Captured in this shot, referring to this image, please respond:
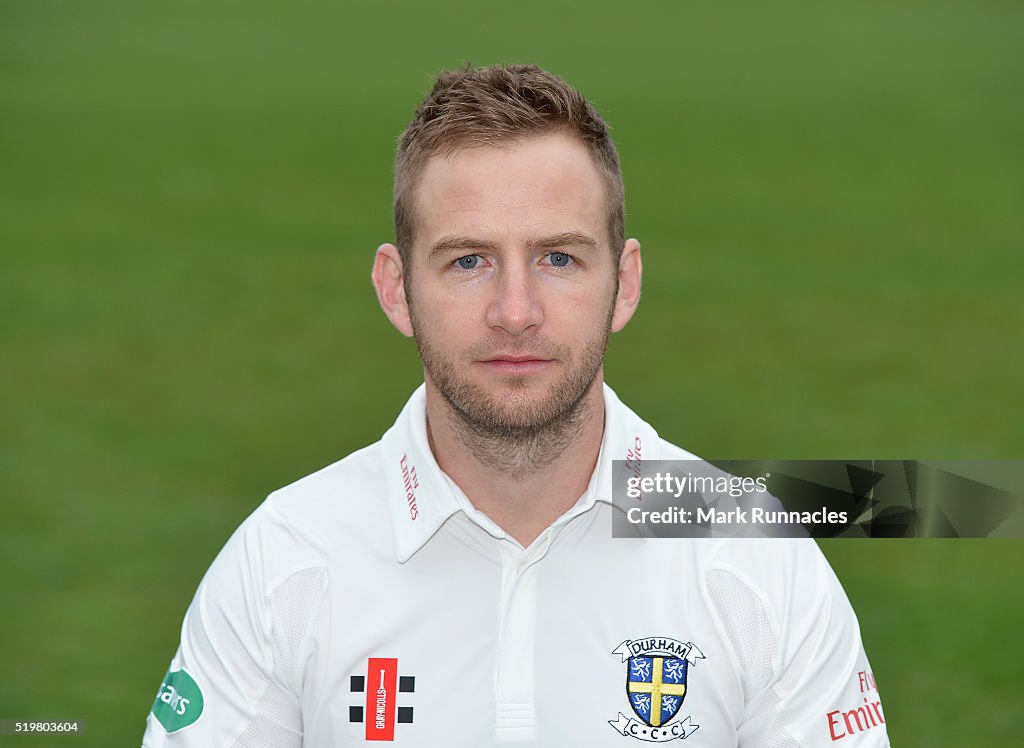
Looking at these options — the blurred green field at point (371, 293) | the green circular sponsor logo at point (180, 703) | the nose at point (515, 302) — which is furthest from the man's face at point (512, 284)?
the blurred green field at point (371, 293)

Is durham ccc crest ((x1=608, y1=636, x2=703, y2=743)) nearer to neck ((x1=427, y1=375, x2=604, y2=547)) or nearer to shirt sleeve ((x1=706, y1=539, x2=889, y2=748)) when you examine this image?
shirt sleeve ((x1=706, y1=539, x2=889, y2=748))

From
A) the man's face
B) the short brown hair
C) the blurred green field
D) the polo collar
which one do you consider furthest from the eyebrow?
the blurred green field

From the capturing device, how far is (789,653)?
432 cm

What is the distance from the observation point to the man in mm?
4336

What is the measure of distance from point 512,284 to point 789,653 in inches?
52.5

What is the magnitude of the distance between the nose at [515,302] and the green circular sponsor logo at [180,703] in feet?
4.57

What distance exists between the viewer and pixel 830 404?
1702 centimetres

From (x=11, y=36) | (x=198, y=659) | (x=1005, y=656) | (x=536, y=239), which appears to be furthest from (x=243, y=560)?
(x=11, y=36)

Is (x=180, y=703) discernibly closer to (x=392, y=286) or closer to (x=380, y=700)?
(x=380, y=700)

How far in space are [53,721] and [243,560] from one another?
651 cm

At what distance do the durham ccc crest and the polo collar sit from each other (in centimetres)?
46

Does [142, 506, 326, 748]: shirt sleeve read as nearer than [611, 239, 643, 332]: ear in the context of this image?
Yes

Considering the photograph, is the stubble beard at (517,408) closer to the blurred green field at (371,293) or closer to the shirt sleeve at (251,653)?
the shirt sleeve at (251,653)

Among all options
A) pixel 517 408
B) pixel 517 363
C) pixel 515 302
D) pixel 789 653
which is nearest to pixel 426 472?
pixel 517 408
